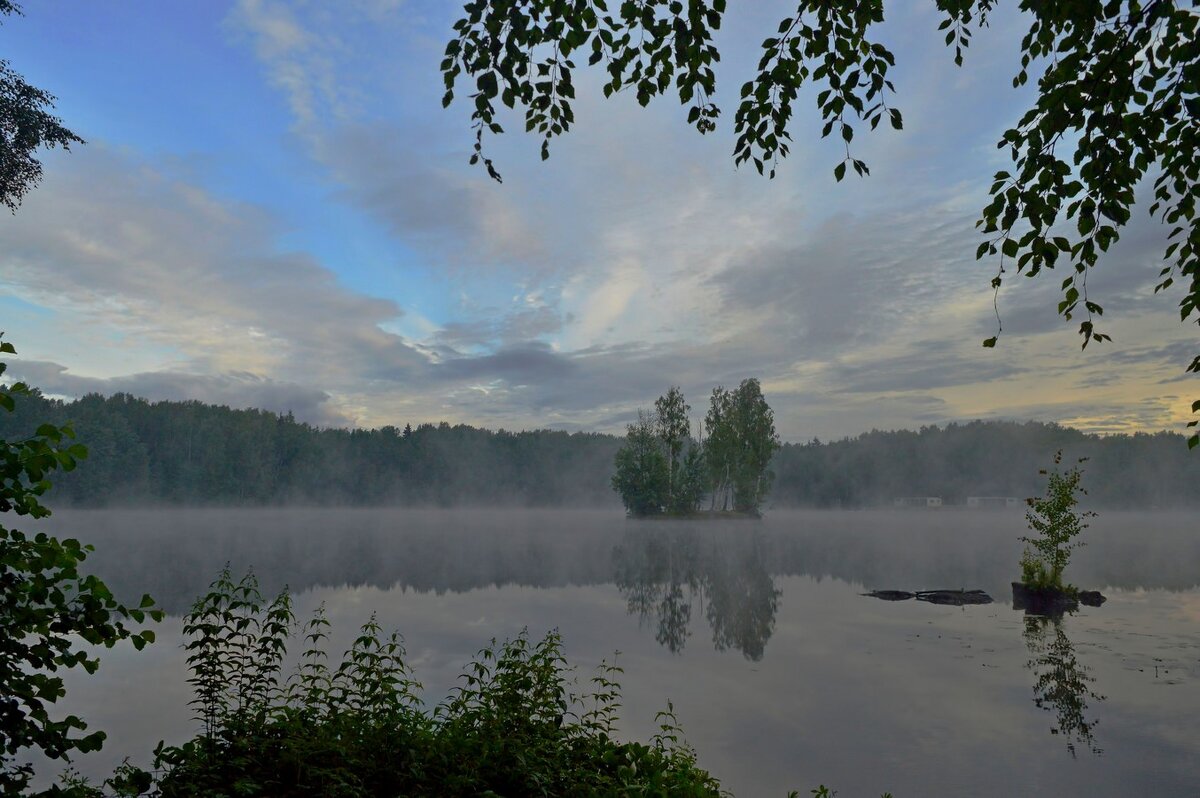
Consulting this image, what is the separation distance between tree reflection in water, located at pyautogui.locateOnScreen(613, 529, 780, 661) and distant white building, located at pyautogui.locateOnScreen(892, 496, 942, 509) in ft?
426

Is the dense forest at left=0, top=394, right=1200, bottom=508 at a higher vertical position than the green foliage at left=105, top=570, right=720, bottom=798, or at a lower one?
higher

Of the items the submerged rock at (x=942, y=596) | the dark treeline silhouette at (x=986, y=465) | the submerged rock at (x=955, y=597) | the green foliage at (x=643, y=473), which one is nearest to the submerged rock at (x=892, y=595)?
the submerged rock at (x=942, y=596)

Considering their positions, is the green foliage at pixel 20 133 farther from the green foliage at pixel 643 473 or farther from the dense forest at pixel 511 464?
the dense forest at pixel 511 464

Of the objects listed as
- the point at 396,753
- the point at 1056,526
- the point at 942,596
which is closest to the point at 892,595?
the point at 942,596

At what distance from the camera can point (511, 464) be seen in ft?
550

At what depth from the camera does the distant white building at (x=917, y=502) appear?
157m

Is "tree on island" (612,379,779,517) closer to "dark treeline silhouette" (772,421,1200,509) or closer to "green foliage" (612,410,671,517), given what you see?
"green foliage" (612,410,671,517)

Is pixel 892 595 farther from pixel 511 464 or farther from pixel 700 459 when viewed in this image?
pixel 511 464

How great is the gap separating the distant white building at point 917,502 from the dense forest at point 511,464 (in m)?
1.67

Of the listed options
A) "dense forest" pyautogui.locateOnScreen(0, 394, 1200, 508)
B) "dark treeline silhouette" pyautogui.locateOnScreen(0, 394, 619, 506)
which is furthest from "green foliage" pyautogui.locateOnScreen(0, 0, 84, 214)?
"dense forest" pyautogui.locateOnScreen(0, 394, 1200, 508)

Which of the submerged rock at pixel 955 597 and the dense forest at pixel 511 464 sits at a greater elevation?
the dense forest at pixel 511 464

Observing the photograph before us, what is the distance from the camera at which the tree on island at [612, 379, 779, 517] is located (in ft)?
267

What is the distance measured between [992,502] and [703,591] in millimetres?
159963

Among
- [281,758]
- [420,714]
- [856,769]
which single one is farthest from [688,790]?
[856,769]
